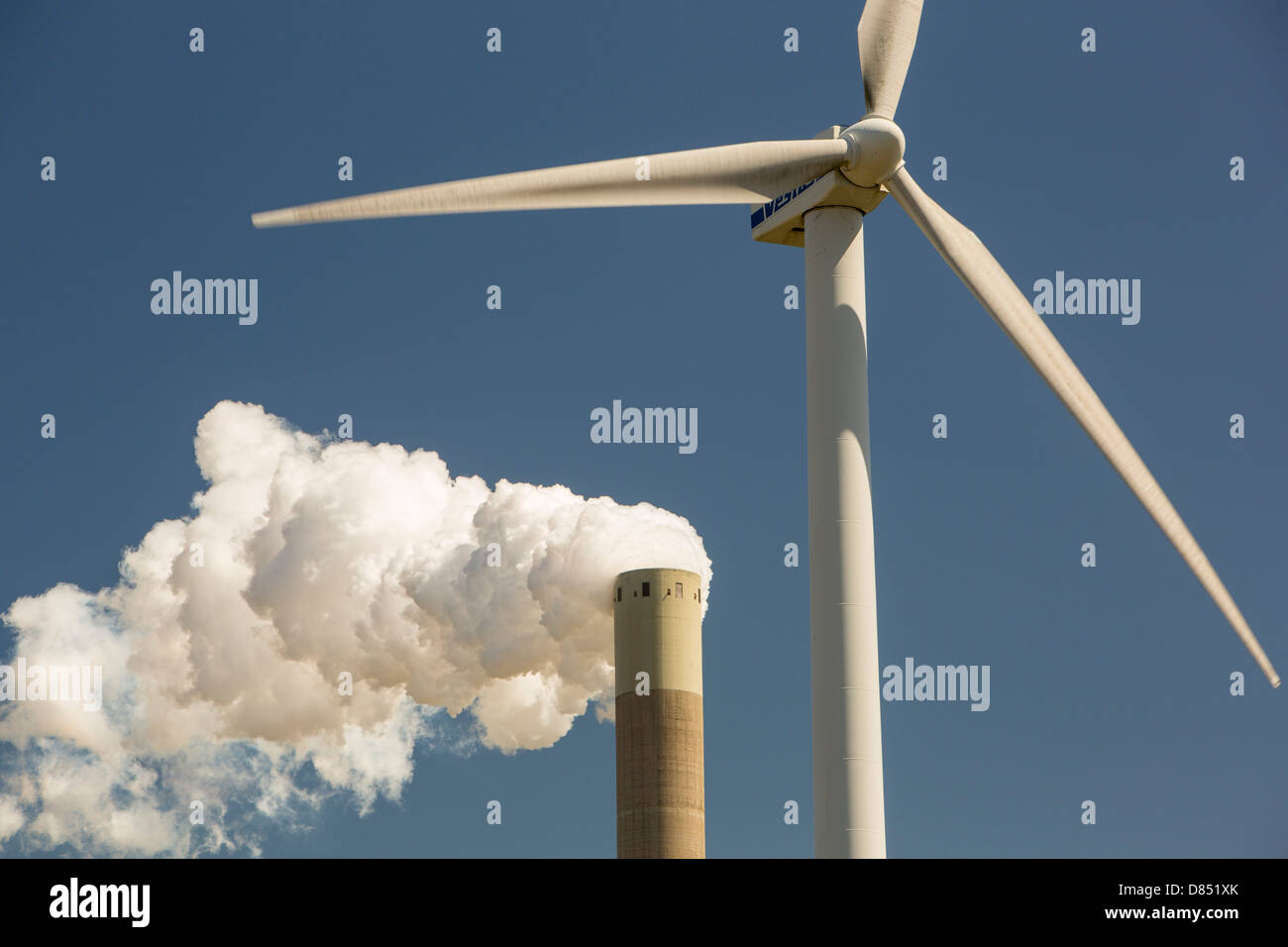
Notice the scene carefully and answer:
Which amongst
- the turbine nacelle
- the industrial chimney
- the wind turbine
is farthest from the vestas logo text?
the industrial chimney

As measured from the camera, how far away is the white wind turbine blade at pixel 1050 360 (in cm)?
3769

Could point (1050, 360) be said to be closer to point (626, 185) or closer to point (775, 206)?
point (775, 206)

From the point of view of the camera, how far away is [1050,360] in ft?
131

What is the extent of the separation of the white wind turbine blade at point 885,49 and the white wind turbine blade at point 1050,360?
232 centimetres

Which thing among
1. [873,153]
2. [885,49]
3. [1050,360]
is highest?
[885,49]

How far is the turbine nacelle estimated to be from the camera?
42031 mm

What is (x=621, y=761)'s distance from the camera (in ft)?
281

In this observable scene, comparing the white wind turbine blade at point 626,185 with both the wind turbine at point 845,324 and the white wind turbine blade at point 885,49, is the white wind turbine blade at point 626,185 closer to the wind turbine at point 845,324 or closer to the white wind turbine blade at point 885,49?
the wind turbine at point 845,324

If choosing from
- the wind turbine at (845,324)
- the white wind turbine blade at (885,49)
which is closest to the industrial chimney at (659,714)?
the wind turbine at (845,324)

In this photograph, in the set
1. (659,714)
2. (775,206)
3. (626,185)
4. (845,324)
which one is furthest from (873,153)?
(659,714)

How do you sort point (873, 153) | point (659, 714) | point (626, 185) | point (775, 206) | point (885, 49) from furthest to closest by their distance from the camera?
point (659, 714)
point (775, 206)
point (885, 49)
point (873, 153)
point (626, 185)

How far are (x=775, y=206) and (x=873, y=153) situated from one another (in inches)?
136
